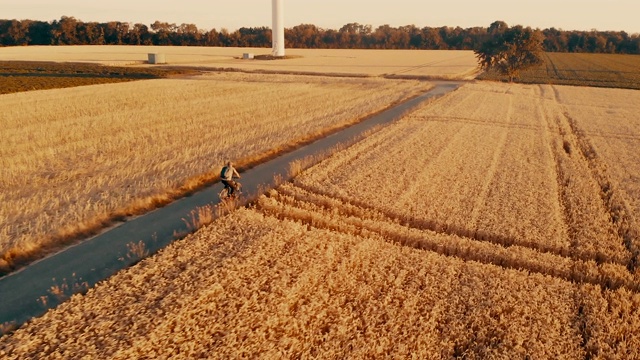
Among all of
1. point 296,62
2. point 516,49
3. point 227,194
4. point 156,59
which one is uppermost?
point 516,49

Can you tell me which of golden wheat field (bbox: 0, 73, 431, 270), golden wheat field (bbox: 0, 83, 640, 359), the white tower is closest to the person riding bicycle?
golden wheat field (bbox: 0, 83, 640, 359)

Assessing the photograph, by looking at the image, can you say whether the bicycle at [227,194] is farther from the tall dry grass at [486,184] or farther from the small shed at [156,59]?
the small shed at [156,59]

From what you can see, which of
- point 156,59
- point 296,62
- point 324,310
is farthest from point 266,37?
point 324,310

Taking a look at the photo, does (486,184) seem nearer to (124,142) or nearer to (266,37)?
(124,142)

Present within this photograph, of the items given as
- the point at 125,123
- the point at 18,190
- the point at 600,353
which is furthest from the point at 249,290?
the point at 125,123

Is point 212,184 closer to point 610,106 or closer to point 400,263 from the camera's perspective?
point 400,263

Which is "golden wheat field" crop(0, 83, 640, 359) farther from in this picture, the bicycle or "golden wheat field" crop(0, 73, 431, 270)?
"golden wheat field" crop(0, 73, 431, 270)

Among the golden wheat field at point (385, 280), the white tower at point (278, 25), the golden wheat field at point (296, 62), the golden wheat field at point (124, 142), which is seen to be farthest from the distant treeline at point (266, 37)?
the golden wheat field at point (385, 280)
